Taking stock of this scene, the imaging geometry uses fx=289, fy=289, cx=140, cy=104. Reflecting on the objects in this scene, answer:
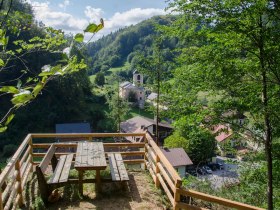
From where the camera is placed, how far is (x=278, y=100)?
18.0 ft

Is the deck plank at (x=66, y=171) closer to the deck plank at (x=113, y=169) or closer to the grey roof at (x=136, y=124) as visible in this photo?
the deck plank at (x=113, y=169)

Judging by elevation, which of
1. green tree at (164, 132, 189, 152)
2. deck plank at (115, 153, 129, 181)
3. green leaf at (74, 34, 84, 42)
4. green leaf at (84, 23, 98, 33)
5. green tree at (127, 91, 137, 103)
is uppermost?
green leaf at (84, 23, 98, 33)

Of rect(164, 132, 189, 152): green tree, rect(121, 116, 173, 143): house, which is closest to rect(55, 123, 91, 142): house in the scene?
rect(121, 116, 173, 143): house

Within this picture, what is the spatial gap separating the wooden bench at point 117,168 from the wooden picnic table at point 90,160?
30cm

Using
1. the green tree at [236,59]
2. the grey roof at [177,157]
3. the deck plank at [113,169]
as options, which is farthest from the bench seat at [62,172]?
the grey roof at [177,157]

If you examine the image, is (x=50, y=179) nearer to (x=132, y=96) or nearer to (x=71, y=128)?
(x=71, y=128)

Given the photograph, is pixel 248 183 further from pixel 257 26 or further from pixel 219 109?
pixel 257 26

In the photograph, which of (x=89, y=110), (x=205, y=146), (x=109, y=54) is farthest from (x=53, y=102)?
(x=109, y=54)

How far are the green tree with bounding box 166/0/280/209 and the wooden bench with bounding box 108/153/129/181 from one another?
185 centimetres

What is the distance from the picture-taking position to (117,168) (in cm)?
546

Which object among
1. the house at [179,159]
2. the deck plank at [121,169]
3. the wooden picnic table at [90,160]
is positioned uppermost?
the wooden picnic table at [90,160]

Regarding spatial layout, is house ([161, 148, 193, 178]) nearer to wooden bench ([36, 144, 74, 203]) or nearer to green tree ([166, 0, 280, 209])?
green tree ([166, 0, 280, 209])

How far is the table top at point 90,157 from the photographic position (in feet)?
15.7

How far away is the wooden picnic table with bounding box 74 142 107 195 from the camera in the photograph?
189 inches
